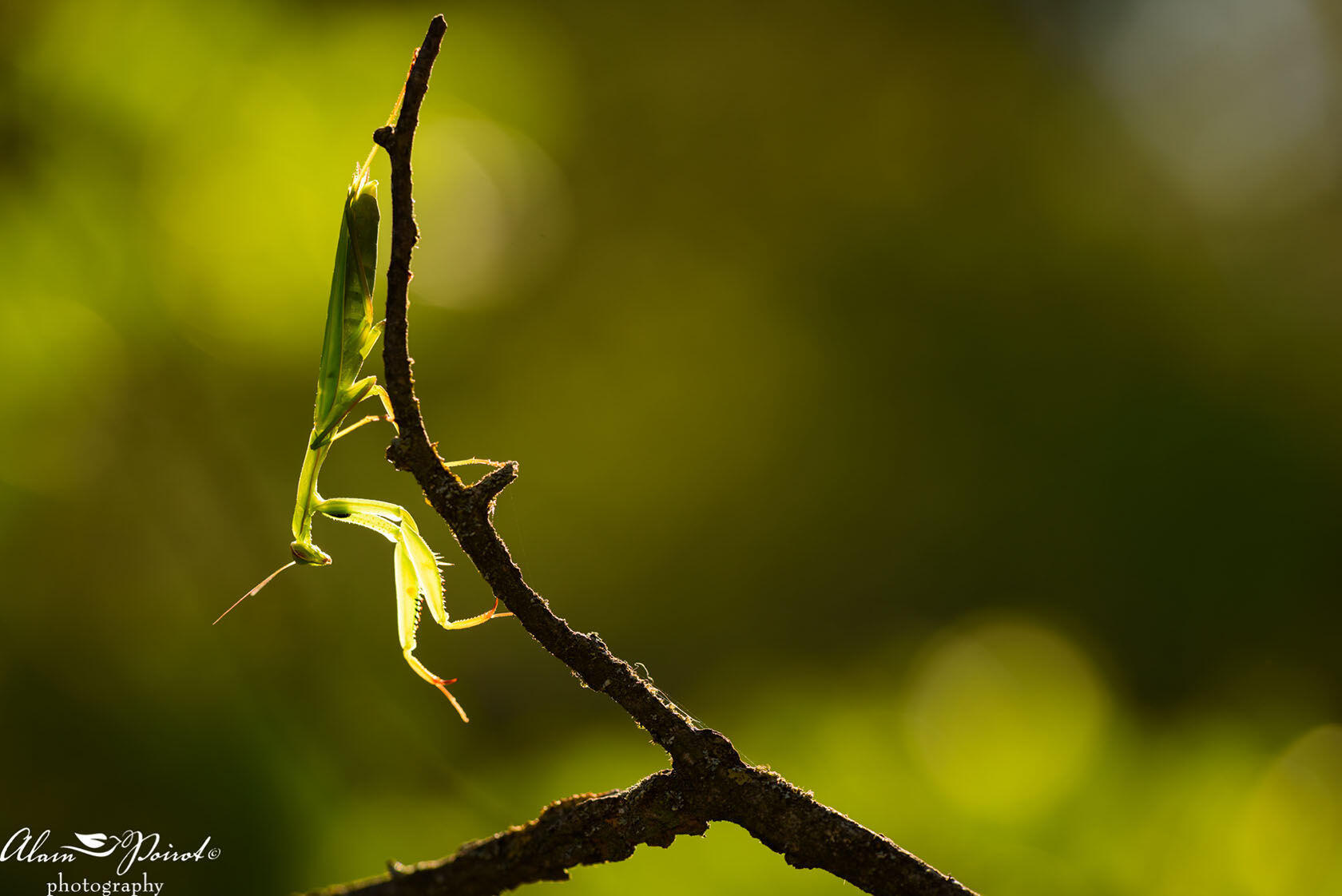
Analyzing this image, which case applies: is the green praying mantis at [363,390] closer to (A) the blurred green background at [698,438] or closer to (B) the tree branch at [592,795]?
(B) the tree branch at [592,795]

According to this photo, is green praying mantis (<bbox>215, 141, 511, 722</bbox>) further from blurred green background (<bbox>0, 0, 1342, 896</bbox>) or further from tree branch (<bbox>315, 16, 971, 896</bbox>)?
blurred green background (<bbox>0, 0, 1342, 896</bbox>)

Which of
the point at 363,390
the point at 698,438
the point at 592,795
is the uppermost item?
the point at 698,438

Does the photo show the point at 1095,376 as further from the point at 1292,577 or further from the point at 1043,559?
the point at 1292,577

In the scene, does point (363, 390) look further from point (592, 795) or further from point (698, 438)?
point (698, 438)

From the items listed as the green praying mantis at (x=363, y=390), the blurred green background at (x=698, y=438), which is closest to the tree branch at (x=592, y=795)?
the green praying mantis at (x=363, y=390)

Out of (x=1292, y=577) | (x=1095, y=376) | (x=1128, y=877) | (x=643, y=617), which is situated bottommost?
(x=1128, y=877)

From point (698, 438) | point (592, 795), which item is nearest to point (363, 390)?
point (592, 795)

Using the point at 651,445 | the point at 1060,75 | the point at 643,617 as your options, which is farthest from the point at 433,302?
the point at 1060,75
